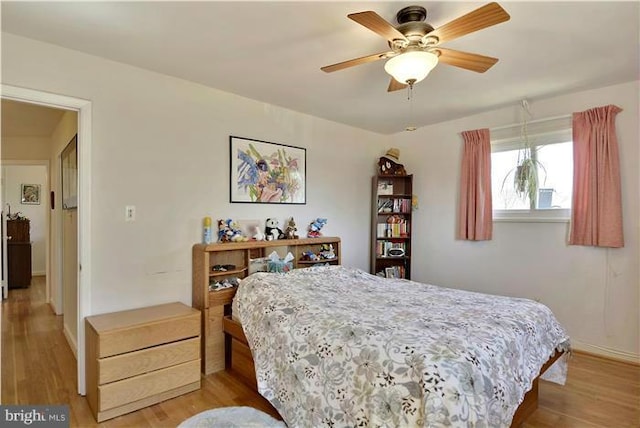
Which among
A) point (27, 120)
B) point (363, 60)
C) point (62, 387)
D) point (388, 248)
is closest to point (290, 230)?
point (388, 248)

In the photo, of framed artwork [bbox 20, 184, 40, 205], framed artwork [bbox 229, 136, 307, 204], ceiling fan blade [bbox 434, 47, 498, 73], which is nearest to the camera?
ceiling fan blade [bbox 434, 47, 498, 73]

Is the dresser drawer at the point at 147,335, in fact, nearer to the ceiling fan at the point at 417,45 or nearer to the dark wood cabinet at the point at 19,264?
the ceiling fan at the point at 417,45

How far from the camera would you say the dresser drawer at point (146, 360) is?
2.10 m

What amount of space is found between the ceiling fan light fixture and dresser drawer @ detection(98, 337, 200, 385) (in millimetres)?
2230

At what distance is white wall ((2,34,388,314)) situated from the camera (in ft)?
7.75

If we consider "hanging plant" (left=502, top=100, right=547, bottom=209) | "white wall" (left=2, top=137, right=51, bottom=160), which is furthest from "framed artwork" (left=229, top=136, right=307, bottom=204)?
"white wall" (left=2, top=137, right=51, bottom=160)

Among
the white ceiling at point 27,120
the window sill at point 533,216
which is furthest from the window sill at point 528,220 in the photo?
the white ceiling at point 27,120

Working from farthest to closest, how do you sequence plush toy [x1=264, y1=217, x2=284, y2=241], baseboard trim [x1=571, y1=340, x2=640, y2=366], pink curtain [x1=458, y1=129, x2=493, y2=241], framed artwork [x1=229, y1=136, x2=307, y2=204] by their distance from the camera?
1. pink curtain [x1=458, y1=129, x2=493, y2=241]
2. plush toy [x1=264, y1=217, x2=284, y2=241]
3. framed artwork [x1=229, y1=136, x2=307, y2=204]
4. baseboard trim [x1=571, y1=340, x2=640, y2=366]

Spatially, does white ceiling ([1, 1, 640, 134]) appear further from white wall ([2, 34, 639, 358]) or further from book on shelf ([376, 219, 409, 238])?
book on shelf ([376, 219, 409, 238])

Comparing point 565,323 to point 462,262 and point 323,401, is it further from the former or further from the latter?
point 323,401

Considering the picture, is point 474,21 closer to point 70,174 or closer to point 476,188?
point 476,188

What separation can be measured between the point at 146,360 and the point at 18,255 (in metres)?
5.33

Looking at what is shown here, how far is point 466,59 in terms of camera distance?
193 cm

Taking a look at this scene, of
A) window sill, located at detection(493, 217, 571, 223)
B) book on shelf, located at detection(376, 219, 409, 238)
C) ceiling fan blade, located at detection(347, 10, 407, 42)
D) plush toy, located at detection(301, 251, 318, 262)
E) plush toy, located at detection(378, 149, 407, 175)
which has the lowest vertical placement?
plush toy, located at detection(301, 251, 318, 262)
